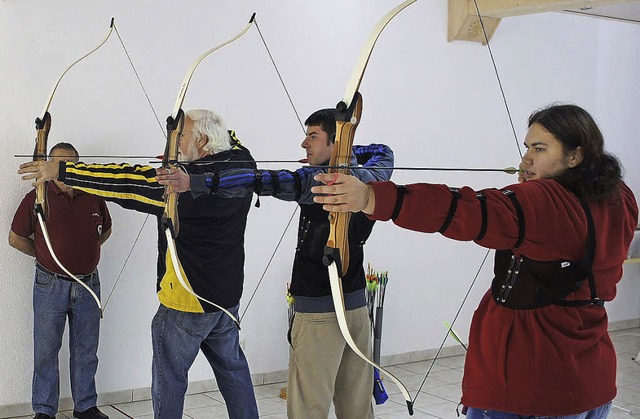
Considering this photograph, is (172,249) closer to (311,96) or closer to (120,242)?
(120,242)

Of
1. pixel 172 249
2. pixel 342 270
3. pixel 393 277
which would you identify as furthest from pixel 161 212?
pixel 393 277

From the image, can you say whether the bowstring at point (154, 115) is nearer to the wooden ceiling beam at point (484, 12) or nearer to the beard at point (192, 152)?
the beard at point (192, 152)

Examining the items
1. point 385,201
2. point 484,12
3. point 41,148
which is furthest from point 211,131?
point 484,12

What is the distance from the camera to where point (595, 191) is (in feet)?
5.08

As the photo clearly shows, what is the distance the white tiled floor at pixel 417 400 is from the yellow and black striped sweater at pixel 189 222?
1179 millimetres

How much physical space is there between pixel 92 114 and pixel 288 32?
41.4 inches

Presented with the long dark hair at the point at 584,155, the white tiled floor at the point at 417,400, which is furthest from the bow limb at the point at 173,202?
the white tiled floor at the point at 417,400

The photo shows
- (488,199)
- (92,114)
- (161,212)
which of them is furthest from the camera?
(92,114)

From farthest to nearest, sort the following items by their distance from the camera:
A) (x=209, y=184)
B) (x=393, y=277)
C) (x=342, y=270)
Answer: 1. (x=393, y=277)
2. (x=209, y=184)
3. (x=342, y=270)

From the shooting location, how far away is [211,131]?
2.57 m

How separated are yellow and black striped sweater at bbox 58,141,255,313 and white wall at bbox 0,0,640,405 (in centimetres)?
104

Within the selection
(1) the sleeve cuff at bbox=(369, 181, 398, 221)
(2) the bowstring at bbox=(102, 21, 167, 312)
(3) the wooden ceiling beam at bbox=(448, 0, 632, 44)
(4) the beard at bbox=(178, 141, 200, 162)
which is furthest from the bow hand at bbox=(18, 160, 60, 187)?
(3) the wooden ceiling beam at bbox=(448, 0, 632, 44)

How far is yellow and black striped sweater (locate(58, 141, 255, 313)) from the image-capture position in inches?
99.7

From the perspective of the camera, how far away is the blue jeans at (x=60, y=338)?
11.0ft
